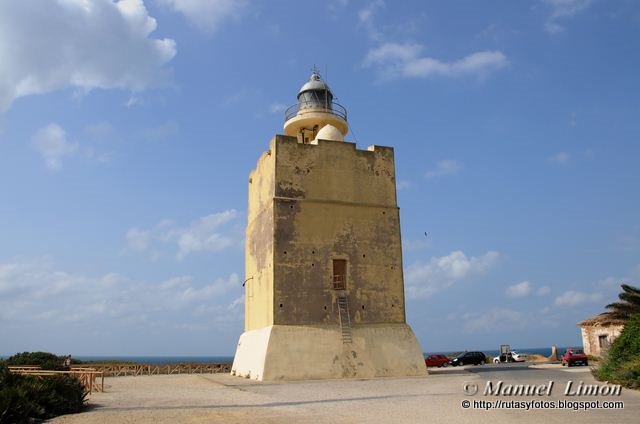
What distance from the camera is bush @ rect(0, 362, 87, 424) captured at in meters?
9.55

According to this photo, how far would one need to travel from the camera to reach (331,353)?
64.1 ft

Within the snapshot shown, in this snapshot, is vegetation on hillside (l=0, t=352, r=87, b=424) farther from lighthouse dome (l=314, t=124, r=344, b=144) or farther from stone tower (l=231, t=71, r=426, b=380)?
lighthouse dome (l=314, t=124, r=344, b=144)

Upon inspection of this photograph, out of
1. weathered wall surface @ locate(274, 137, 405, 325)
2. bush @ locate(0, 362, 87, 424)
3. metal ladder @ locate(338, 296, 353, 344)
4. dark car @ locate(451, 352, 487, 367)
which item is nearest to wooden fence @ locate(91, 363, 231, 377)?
weathered wall surface @ locate(274, 137, 405, 325)

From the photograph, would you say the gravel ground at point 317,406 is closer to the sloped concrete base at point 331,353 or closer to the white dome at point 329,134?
the sloped concrete base at point 331,353

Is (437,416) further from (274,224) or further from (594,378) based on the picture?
(274,224)

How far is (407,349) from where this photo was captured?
20.7 meters

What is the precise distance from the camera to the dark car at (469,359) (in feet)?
103

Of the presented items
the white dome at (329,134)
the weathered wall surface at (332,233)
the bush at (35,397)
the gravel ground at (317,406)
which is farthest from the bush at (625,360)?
the bush at (35,397)

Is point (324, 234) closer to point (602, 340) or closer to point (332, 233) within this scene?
point (332, 233)

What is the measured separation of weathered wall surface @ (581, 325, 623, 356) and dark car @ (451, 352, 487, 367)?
5.93 metres

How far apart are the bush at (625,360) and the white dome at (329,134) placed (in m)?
12.5

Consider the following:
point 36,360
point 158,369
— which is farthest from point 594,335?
point 36,360

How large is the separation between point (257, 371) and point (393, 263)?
662 centimetres

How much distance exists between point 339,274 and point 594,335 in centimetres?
1846
